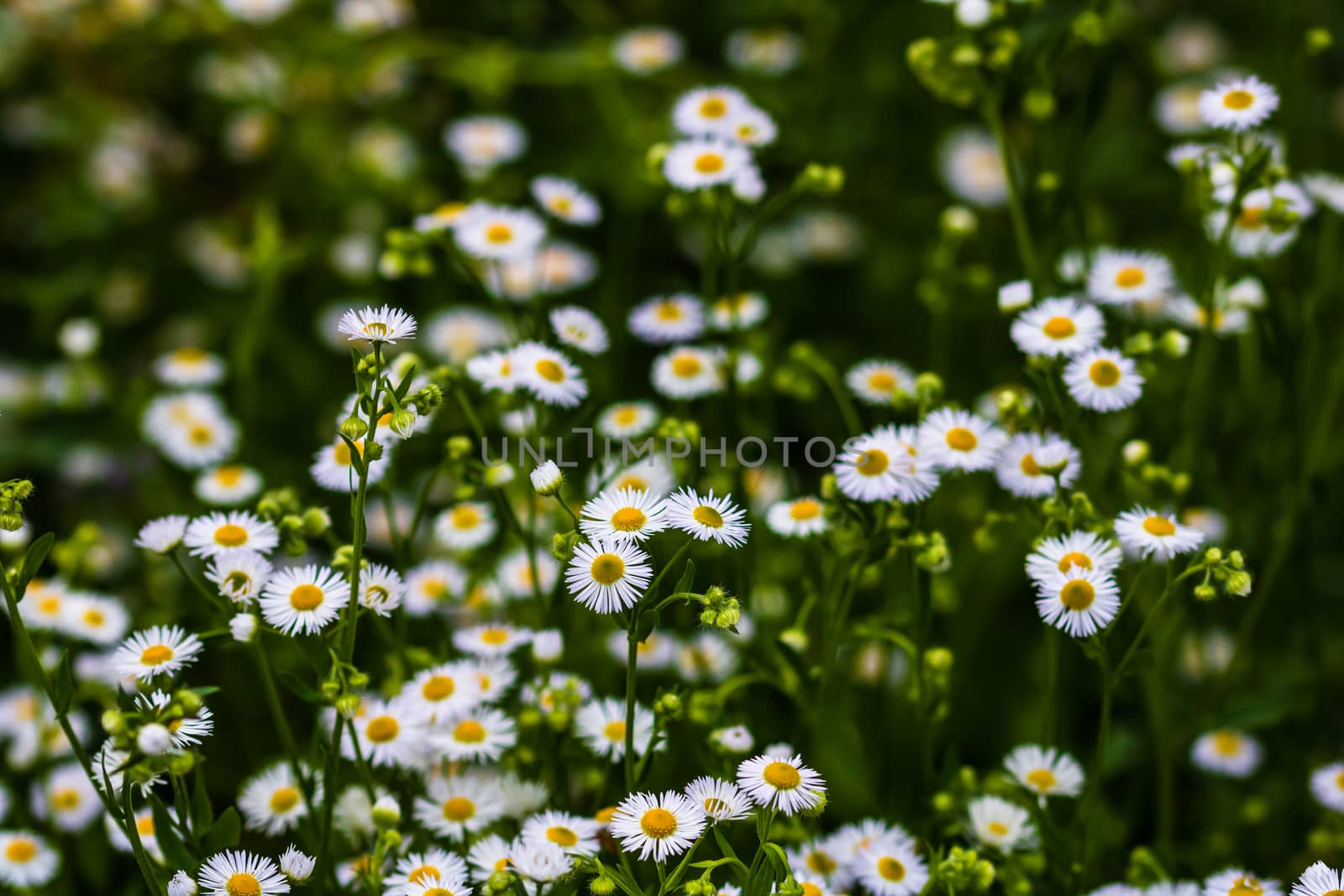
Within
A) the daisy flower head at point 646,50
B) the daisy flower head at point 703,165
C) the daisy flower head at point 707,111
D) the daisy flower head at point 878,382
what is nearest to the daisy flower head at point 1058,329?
the daisy flower head at point 878,382

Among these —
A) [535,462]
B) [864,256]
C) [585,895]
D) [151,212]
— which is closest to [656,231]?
[864,256]

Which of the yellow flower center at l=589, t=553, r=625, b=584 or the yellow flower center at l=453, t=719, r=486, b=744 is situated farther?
the yellow flower center at l=453, t=719, r=486, b=744

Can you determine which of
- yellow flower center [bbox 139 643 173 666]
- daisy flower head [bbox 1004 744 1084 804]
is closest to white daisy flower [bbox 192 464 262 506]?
yellow flower center [bbox 139 643 173 666]

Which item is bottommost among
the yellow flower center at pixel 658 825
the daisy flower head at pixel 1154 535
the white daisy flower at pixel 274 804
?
the yellow flower center at pixel 658 825

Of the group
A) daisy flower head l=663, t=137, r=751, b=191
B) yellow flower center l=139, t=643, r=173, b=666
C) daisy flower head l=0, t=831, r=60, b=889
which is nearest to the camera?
yellow flower center l=139, t=643, r=173, b=666

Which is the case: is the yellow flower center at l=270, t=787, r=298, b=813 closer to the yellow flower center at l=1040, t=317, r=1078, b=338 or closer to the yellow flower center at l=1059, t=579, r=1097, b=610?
the yellow flower center at l=1059, t=579, r=1097, b=610

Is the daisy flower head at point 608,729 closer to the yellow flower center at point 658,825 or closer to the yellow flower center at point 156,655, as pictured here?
the yellow flower center at point 658,825

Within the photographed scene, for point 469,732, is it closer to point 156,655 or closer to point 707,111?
point 156,655

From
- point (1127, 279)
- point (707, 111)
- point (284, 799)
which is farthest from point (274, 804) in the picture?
point (1127, 279)
